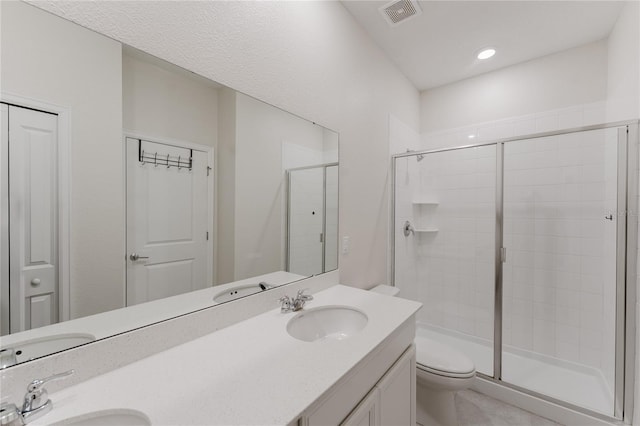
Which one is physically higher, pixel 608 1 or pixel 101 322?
pixel 608 1

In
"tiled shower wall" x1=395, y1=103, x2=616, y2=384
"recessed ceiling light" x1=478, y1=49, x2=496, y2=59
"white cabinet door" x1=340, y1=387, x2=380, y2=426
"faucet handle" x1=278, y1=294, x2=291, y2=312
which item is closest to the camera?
"white cabinet door" x1=340, y1=387, x2=380, y2=426

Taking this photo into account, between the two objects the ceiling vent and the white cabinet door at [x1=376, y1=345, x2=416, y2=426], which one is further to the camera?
the ceiling vent

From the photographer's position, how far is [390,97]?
94.9 inches

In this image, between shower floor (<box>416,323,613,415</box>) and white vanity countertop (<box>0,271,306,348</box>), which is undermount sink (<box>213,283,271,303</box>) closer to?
white vanity countertop (<box>0,271,306,348</box>)

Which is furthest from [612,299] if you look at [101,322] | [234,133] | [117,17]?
[117,17]

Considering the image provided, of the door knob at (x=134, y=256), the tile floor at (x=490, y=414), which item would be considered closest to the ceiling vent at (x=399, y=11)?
the door knob at (x=134, y=256)

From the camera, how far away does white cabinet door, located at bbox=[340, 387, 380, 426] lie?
885 mm

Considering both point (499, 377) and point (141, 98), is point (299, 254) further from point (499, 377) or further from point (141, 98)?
point (499, 377)

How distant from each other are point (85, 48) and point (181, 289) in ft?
2.66

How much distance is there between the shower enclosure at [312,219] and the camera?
4.91 feet

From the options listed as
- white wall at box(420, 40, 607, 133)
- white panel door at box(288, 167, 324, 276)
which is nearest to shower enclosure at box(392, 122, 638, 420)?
white wall at box(420, 40, 607, 133)

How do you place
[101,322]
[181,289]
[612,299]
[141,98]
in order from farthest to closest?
[612,299], [181,289], [141,98], [101,322]

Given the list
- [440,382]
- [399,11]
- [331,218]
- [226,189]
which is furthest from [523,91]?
[226,189]

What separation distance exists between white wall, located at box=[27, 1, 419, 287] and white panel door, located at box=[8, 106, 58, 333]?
337mm
